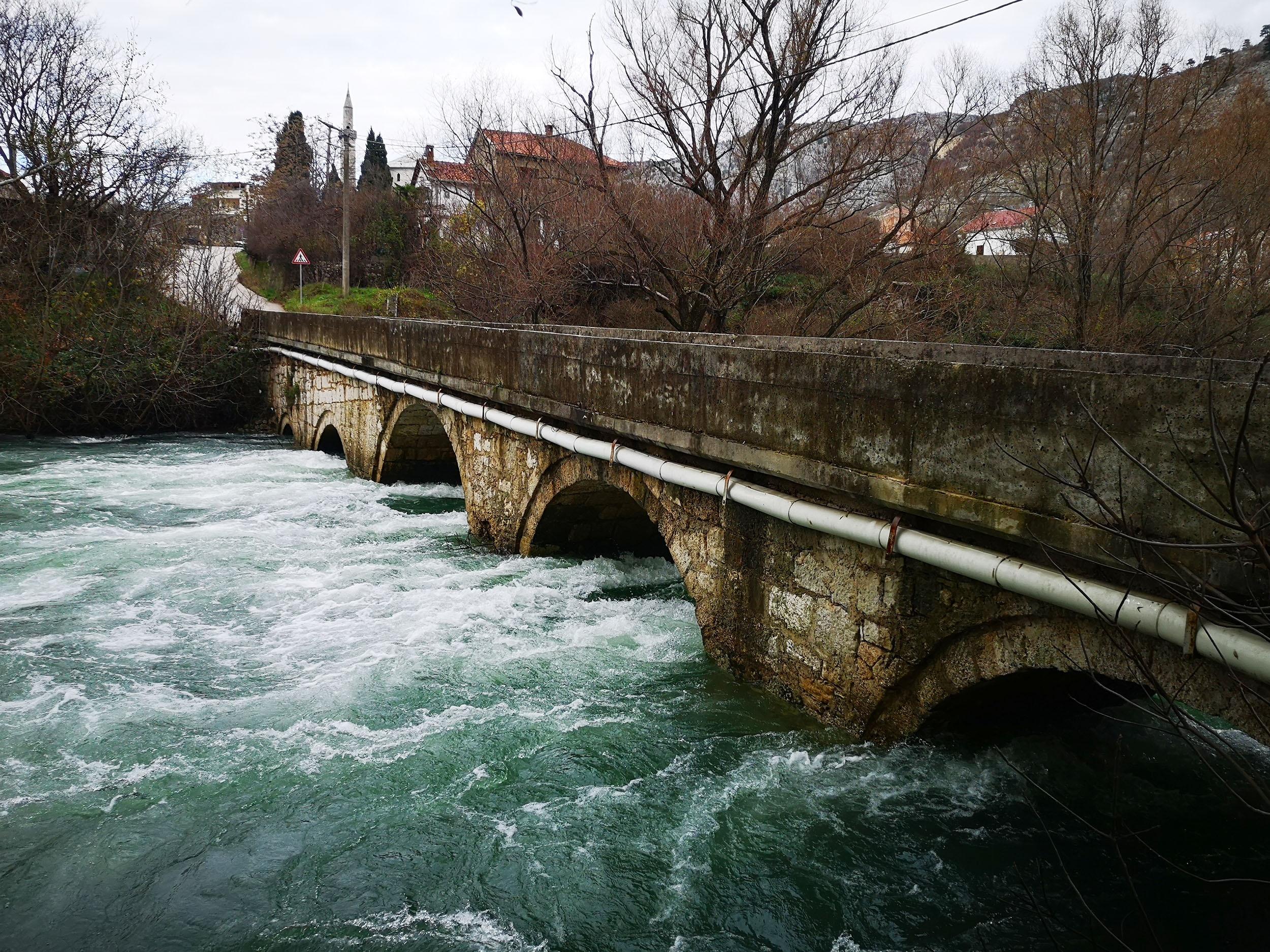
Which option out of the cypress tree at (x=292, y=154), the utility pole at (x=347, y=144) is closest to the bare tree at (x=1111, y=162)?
the utility pole at (x=347, y=144)

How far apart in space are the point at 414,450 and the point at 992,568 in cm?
1042

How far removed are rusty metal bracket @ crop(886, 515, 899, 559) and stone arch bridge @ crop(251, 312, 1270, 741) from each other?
24mm

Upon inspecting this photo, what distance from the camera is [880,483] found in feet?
14.1

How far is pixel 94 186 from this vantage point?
68.4 ft

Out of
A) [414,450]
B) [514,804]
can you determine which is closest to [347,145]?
[414,450]

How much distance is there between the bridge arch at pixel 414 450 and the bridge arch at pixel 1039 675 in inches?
345

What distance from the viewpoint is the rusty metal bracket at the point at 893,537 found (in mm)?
4188

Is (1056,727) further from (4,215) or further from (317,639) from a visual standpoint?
(4,215)

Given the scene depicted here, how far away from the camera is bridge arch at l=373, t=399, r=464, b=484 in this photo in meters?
12.2

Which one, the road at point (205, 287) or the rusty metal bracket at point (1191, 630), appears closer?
the rusty metal bracket at point (1191, 630)

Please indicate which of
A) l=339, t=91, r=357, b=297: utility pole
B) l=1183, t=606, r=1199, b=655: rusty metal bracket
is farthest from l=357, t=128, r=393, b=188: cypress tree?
l=1183, t=606, r=1199, b=655: rusty metal bracket

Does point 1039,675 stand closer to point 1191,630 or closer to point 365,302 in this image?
point 1191,630

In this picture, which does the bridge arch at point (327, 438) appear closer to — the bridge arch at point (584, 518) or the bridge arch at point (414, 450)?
the bridge arch at point (414, 450)

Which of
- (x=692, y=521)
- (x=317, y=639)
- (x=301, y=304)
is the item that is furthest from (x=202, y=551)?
(x=301, y=304)
